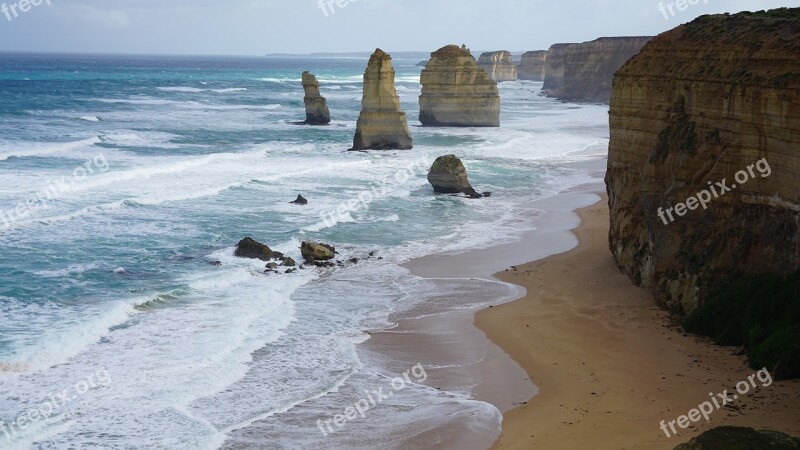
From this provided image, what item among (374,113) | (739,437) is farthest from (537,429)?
(374,113)

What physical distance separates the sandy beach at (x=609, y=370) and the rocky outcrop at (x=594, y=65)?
91543 mm

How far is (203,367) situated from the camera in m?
16.4

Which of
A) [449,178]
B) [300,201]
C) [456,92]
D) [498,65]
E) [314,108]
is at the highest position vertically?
[498,65]

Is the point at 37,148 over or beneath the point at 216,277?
over

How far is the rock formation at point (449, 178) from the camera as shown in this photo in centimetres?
3731

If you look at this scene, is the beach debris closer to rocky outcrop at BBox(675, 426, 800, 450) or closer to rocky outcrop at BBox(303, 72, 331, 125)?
rocky outcrop at BBox(675, 426, 800, 450)

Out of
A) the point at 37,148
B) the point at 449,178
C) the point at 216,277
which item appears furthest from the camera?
the point at 37,148

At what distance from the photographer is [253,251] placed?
25438 mm

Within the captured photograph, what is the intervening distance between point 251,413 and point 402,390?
112 inches

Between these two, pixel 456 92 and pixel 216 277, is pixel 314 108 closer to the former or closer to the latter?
pixel 456 92

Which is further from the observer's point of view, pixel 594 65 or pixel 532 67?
pixel 532 67

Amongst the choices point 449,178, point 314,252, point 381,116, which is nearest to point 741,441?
point 314,252

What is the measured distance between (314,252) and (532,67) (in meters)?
160

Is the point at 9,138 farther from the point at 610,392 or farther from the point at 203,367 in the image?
the point at 610,392
